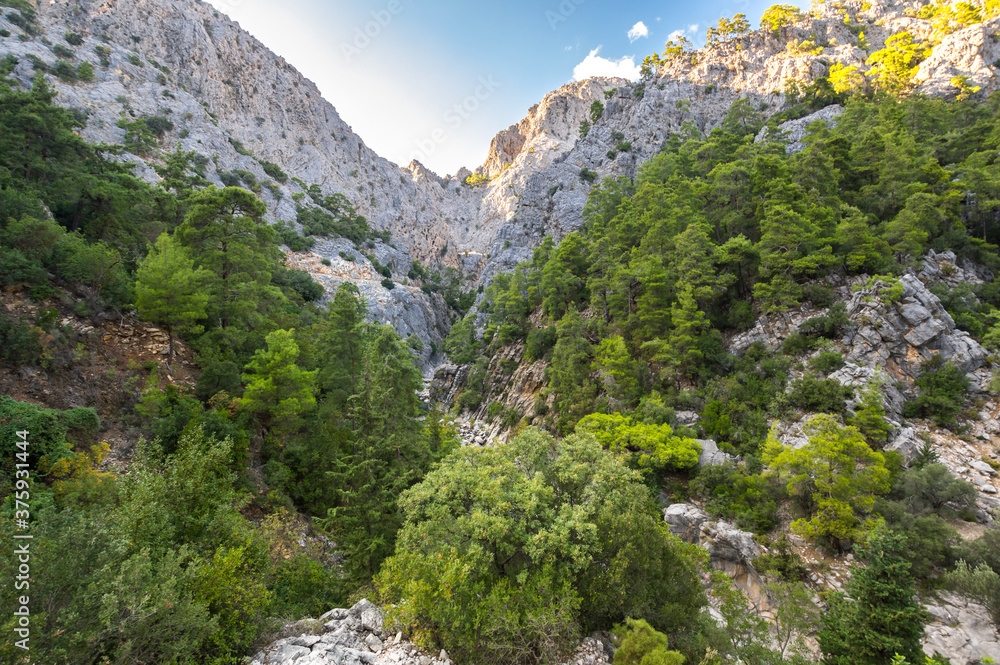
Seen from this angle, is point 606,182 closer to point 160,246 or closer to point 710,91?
point 710,91

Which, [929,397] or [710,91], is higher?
[710,91]

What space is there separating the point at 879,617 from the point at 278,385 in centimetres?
2103

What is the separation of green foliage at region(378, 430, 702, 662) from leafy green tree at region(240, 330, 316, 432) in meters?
9.58

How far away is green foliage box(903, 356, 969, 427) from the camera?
16.5 meters

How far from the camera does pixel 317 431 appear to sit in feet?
65.3

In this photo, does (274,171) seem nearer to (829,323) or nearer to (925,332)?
(829,323)

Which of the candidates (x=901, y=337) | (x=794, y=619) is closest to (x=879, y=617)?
(x=794, y=619)

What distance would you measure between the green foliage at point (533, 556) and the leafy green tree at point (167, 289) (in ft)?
43.2

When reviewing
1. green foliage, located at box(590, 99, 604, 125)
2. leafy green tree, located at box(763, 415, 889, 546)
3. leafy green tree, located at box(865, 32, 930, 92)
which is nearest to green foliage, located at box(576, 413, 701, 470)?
leafy green tree, located at box(763, 415, 889, 546)

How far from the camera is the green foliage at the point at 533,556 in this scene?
29.7 ft

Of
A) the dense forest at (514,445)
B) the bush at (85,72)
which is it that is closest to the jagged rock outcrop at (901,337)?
the dense forest at (514,445)

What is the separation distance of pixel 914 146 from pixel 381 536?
41.1 meters

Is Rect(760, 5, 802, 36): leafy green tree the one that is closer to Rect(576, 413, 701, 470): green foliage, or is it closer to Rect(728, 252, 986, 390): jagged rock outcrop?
Rect(728, 252, 986, 390): jagged rock outcrop

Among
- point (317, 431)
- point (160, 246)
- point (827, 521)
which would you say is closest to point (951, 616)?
point (827, 521)
